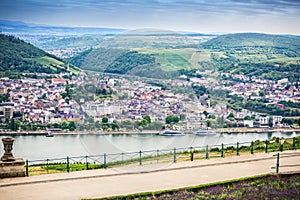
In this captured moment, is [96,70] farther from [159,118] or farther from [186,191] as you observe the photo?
[186,191]

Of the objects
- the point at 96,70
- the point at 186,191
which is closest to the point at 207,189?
the point at 186,191

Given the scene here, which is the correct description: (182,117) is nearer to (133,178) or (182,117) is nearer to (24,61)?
(133,178)

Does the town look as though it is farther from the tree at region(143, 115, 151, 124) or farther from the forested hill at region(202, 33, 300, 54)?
the forested hill at region(202, 33, 300, 54)

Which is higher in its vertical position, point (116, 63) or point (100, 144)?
point (116, 63)

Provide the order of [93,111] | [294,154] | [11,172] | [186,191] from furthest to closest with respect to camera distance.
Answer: [294,154] → [93,111] → [11,172] → [186,191]

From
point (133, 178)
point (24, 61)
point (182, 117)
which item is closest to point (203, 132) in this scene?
point (182, 117)

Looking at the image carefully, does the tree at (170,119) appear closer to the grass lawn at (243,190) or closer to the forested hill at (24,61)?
the grass lawn at (243,190)
